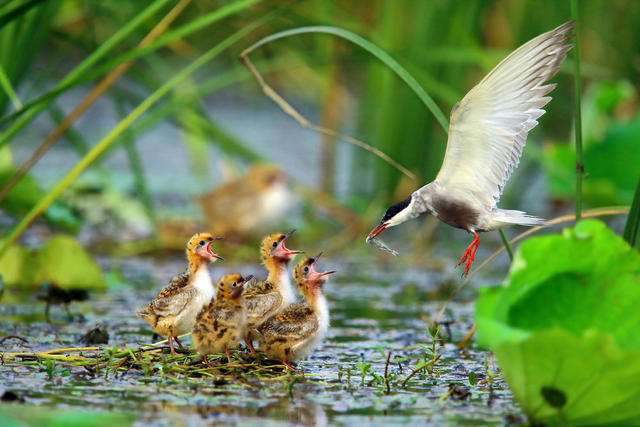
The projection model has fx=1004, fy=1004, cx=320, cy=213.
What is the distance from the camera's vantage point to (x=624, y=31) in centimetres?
1035

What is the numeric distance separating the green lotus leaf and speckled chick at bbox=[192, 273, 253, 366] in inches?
49.9

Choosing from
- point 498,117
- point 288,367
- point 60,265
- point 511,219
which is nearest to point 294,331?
point 288,367

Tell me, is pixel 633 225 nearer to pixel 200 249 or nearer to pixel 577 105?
pixel 577 105

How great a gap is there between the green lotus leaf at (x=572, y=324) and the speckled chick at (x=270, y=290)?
1445 millimetres

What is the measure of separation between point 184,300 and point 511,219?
1607mm

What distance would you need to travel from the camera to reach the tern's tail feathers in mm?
3565

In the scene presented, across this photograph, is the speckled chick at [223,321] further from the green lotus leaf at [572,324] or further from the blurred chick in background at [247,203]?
the blurred chick in background at [247,203]

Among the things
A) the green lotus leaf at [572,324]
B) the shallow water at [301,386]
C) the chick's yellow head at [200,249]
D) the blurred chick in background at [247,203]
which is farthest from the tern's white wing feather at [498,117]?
the blurred chick in background at [247,203]

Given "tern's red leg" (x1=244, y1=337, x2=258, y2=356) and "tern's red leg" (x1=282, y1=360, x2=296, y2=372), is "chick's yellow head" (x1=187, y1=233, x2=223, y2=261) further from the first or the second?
"tern's red leg" (x1=282, y1=360, x2=296, y2=372)

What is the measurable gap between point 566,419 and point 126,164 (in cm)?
1138

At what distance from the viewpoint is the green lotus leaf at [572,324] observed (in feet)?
9.95

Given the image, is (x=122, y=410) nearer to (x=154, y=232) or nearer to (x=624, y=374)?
(x=624, y=374)

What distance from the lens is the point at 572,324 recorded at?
11.1 ft

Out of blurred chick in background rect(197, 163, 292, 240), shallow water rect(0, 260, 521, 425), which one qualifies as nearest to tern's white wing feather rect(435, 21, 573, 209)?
shallow water rect(0, 260, 521, 425)
